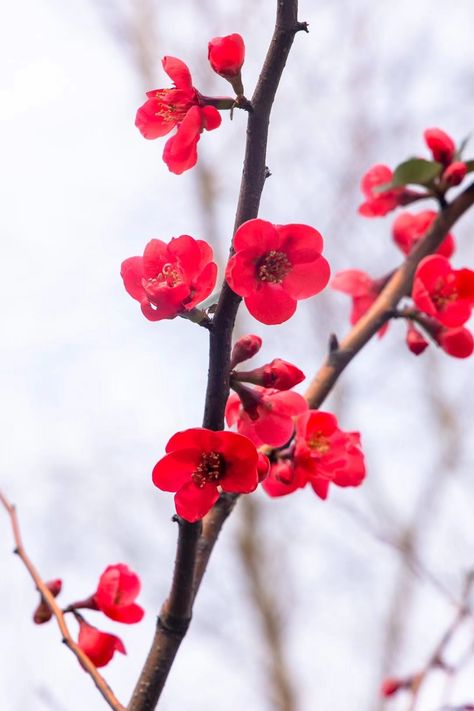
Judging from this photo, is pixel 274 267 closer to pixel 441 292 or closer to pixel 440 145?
pixel 441 292

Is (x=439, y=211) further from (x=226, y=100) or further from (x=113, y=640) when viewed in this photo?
(x=113, y=640)

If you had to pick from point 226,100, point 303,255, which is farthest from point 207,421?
point 226,100

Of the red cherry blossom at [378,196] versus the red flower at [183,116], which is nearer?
the red flower at [183,116]

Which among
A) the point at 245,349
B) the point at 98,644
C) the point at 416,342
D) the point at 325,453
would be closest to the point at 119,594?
the point at 98,644

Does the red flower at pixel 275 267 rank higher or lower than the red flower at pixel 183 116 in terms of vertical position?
lower

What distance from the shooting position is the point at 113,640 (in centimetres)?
107

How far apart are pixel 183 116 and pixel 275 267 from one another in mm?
204

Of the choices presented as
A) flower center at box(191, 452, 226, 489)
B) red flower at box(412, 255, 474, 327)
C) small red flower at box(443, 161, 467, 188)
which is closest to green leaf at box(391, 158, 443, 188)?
small red flower at box(443, 161, 467, 188)

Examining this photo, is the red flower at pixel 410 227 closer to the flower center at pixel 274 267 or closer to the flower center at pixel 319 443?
the flower center at pixel 319 443

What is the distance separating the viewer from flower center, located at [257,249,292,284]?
0.83 m

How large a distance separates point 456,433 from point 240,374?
714cm

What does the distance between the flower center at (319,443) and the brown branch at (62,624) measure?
338 mm

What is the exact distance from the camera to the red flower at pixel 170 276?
80 cm

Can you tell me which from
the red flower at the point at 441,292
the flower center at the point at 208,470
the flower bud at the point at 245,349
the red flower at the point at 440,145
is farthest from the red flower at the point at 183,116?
the red flower at the point at 440,145
